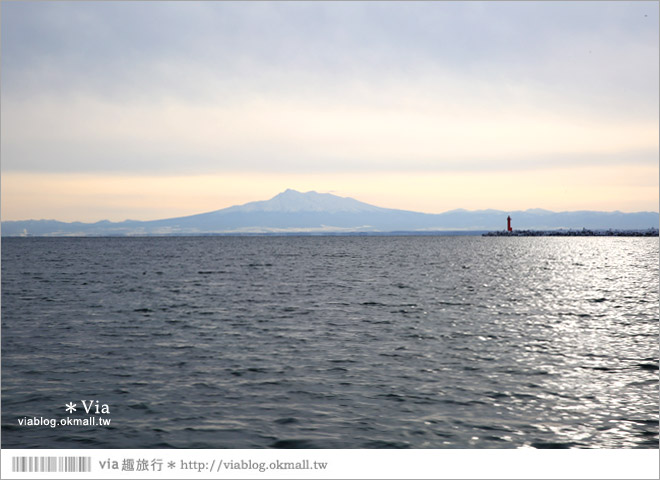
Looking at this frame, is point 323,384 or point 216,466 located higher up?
point 216,466

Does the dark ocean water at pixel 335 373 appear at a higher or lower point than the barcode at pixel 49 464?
lower

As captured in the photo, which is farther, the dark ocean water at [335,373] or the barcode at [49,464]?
the dark ocean water at [335,373]

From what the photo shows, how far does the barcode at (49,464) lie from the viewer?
26.2 feet

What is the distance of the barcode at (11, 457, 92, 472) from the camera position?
800cm

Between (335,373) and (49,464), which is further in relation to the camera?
(335,373)

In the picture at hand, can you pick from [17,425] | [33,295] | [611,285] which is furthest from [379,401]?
[611,285]

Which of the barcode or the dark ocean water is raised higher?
the barcode

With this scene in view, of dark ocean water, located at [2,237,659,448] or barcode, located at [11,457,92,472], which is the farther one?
dark ocean water, located at [2,237,659,448]

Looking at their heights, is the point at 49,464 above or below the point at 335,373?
above

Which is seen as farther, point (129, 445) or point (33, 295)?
point (33, 295)

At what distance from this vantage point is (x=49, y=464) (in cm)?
807

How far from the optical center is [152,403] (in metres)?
16.2

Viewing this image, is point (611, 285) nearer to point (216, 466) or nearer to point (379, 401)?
point (379, 401)

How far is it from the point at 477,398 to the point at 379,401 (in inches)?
113
